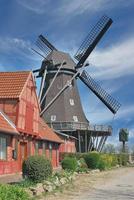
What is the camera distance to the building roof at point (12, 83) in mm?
33062

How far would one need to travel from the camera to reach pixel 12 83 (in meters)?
34.6

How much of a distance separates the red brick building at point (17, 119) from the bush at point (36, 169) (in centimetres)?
697

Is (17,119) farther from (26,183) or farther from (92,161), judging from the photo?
(26,183)

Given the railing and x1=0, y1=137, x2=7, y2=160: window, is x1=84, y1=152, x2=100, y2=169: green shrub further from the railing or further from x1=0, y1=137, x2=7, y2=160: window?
the railing

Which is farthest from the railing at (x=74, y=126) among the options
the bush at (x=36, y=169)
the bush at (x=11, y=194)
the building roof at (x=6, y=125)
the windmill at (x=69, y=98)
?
the bush at (x=11, y=194)

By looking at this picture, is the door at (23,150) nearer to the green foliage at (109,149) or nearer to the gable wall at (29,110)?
the gable wall at (29,110)

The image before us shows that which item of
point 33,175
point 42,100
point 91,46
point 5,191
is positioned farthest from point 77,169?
point 91,46

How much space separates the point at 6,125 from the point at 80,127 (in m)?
30.5

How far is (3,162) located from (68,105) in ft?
105

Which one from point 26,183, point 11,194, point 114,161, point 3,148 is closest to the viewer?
point 11,194

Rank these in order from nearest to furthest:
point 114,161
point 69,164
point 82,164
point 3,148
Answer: point 3,148 → point 69,164 → point 82,164 → point 114,161

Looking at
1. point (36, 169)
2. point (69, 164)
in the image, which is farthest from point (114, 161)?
point (36, 169)

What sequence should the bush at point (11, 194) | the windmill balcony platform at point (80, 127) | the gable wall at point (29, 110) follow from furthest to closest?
the windmill balcony platform at point (80, 127) < the gable wall at point (29, 110) < the bush at point (11, 194)

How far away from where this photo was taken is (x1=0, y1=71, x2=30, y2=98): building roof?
33062 mm
